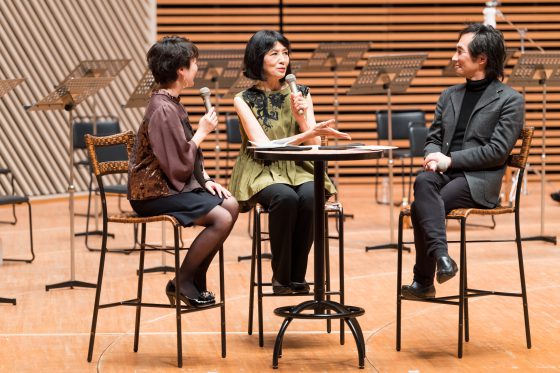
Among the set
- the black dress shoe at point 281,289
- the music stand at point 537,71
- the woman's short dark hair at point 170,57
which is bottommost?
the black dress shoe at point 281,289

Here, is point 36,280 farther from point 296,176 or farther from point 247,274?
point 296,176

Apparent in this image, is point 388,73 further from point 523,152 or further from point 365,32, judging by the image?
point 365,32

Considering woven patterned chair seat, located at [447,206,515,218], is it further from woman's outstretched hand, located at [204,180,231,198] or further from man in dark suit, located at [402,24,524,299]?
woman's outstretched hand, located at [204,180,231,198]

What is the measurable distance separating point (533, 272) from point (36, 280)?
9.74ft

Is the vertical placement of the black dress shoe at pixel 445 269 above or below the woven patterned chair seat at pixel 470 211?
below

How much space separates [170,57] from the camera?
161 inches

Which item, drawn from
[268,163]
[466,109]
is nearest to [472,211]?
[466,109]

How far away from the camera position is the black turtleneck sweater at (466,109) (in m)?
4.28

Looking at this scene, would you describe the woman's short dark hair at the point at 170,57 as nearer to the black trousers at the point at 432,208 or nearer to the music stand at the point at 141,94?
the black trousers at the point at 432,208

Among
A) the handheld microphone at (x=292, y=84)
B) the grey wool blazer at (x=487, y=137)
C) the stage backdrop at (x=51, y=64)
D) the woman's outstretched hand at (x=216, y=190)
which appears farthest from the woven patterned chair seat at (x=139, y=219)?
the stage backdrop at (x=51, y=64)

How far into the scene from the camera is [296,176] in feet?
14.5

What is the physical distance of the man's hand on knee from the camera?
13.5 ft

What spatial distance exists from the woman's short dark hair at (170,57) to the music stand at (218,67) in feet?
9.31

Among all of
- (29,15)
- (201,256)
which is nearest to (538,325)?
(201,256)
